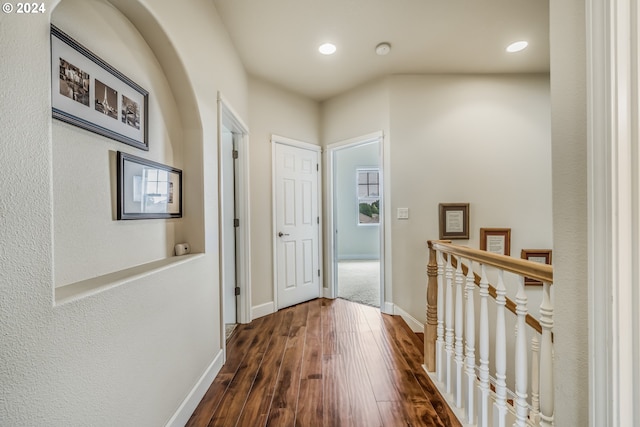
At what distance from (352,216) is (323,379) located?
15.8 feet

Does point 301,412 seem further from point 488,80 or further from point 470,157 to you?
point 488,80

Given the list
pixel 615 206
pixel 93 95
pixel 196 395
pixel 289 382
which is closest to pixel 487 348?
pixel 615 206

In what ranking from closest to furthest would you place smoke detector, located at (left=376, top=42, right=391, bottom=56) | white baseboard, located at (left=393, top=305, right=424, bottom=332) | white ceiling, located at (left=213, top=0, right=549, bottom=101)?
white ceiling, located at (left=213, top=0, right=549, bottom=101) → smoke detector, located at (left=376, top=42, right=391, bottom=56) → white baseboard, located at (left=393, top=305, right=424, bottom=332)

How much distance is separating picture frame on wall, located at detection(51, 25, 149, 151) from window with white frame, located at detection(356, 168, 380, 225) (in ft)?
17.8

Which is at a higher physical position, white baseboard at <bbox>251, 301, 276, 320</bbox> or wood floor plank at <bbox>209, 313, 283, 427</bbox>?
white baseboard at <bbox>251, 301, 276, 320</bbox>

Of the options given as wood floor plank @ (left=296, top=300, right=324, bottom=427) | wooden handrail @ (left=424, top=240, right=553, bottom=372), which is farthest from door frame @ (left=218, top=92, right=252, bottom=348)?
wooden handrail @ (left=424, top=240, right=553, bottom=372)

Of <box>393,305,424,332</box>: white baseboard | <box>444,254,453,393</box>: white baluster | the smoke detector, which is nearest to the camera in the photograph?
<box>444,254,453,393</box>: white baluster

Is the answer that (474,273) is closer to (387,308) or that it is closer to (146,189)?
(387,308)

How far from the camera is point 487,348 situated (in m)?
1.25

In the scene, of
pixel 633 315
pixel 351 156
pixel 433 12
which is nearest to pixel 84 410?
pixel 633 315

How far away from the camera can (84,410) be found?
0.85 meters

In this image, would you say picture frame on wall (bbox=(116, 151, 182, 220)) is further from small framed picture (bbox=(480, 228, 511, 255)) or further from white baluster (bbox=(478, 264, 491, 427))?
small framed picture (bbox=(480, 228, 511, 255))

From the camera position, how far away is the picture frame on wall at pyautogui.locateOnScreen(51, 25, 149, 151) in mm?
896

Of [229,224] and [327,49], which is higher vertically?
[327,49]
